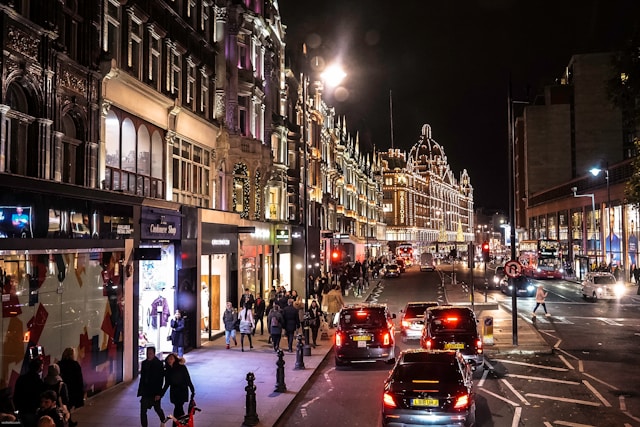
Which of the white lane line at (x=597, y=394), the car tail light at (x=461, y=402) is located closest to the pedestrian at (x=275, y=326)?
the white lane line at (x=597, y=394)

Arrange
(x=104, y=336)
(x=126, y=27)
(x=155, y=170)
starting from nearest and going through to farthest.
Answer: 1. (x=104, y=336)
2. (x=126, y=27)
3. (x=155, y=170)

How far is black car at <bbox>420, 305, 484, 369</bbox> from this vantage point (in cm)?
1709

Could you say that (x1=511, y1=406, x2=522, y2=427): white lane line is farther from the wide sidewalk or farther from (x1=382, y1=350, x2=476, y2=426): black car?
the wide sidewalk

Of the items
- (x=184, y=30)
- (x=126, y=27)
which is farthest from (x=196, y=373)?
(x=184, y=30)

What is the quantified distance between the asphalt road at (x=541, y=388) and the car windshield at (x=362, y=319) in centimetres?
132

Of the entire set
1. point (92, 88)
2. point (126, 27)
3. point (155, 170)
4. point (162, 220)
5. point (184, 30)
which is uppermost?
point (184, 30)

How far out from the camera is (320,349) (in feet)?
74.2

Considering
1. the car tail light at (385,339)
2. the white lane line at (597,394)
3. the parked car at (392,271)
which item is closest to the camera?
the white lane line at (597,394)

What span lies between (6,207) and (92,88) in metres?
5.75

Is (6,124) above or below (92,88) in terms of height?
below

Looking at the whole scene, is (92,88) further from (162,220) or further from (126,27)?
(162,220)

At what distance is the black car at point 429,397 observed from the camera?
10.7 metres

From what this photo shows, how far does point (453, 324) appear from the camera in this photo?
17.9 metres

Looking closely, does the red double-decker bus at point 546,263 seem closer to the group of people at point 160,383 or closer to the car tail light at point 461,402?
the car tail light at point 461,402
